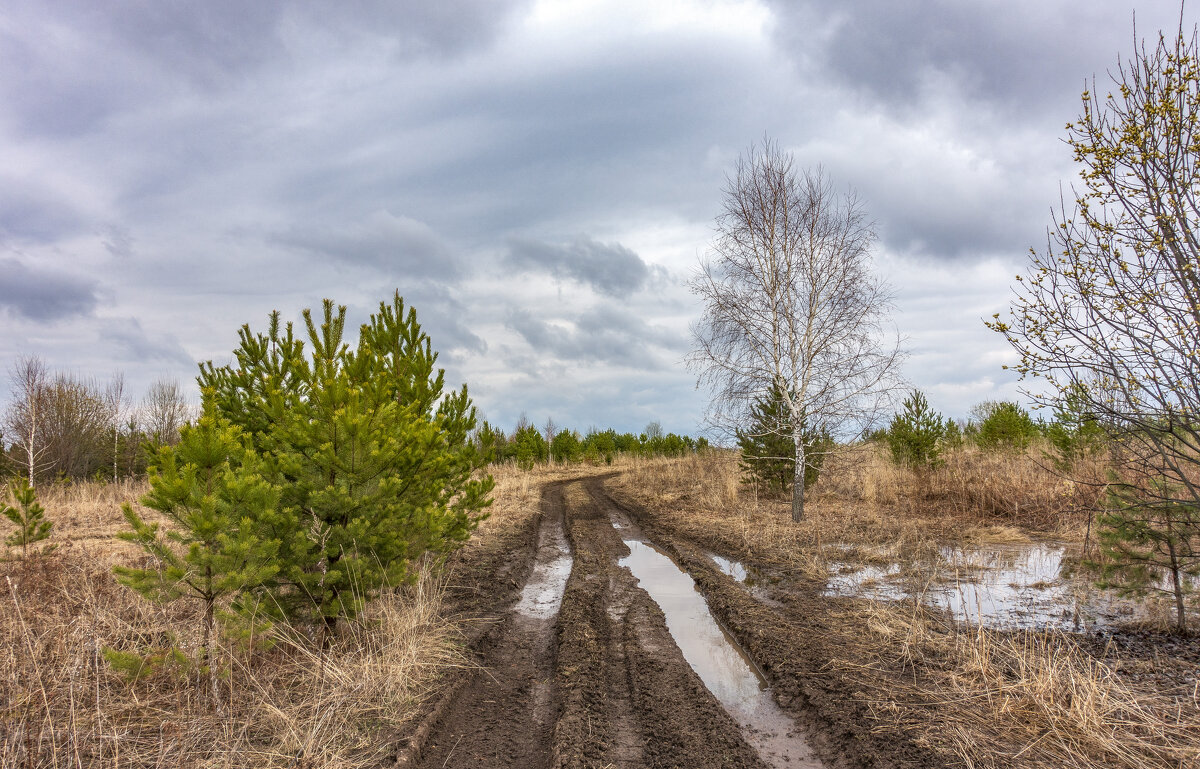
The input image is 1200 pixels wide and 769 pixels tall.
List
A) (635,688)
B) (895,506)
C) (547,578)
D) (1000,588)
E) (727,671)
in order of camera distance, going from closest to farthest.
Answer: (635,688), (727,671), (1000,588), (547,578), (895,506)

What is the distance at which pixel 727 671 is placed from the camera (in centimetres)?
502

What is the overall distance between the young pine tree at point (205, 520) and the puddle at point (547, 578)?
3595 mm

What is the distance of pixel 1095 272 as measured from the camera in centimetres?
458

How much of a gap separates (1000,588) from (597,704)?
5989 mm

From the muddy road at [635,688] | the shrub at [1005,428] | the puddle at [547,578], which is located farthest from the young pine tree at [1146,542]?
the shrub at [1005,428]

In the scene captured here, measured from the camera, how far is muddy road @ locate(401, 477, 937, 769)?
140 inches

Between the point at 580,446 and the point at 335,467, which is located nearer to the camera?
the point at 335,467

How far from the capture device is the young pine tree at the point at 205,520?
3.64 metres

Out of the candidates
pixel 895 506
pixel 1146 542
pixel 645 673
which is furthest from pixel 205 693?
pixel 895 506

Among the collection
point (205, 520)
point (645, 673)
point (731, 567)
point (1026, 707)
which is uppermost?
point (205, 520)

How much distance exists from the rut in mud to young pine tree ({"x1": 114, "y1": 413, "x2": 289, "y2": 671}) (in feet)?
5.70

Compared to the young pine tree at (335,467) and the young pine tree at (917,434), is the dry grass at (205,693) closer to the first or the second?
the young pine tree at (335,467)

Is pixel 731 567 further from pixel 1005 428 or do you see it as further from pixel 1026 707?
pixel 1005 428

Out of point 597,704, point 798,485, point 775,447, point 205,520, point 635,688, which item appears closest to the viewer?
point 205,520
